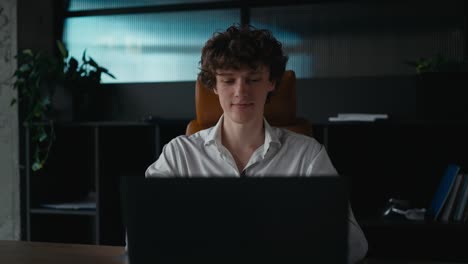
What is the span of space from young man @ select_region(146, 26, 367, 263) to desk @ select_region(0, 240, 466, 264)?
0.30m

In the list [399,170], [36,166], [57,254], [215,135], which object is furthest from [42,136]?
[399,170]

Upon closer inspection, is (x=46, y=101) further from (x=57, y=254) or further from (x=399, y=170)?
(x=399, y=170)

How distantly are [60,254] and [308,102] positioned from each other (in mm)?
1899

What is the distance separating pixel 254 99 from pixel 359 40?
159 centimetres

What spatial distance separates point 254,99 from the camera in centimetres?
154

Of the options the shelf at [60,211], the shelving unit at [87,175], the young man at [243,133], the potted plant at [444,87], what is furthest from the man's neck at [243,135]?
the shelf at [60,211]

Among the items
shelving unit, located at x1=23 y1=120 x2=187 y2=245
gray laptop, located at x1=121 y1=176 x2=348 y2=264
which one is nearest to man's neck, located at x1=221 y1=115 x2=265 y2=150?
gray laptop, located at x1=121 y1=176 x2=348 y2=264

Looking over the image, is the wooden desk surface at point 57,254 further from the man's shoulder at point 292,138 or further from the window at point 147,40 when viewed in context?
the window at point 147,40

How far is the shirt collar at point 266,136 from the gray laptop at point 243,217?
86 cm

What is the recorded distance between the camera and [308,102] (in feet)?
9.56

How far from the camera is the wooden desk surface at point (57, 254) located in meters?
1.21

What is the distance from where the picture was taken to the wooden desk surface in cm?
121

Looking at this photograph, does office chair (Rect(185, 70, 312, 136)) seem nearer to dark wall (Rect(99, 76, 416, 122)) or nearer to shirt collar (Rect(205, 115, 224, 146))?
shirt collar (Rect(205, 115, 224, 146))

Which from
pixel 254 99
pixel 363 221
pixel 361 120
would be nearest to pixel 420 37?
pixel 361 120
